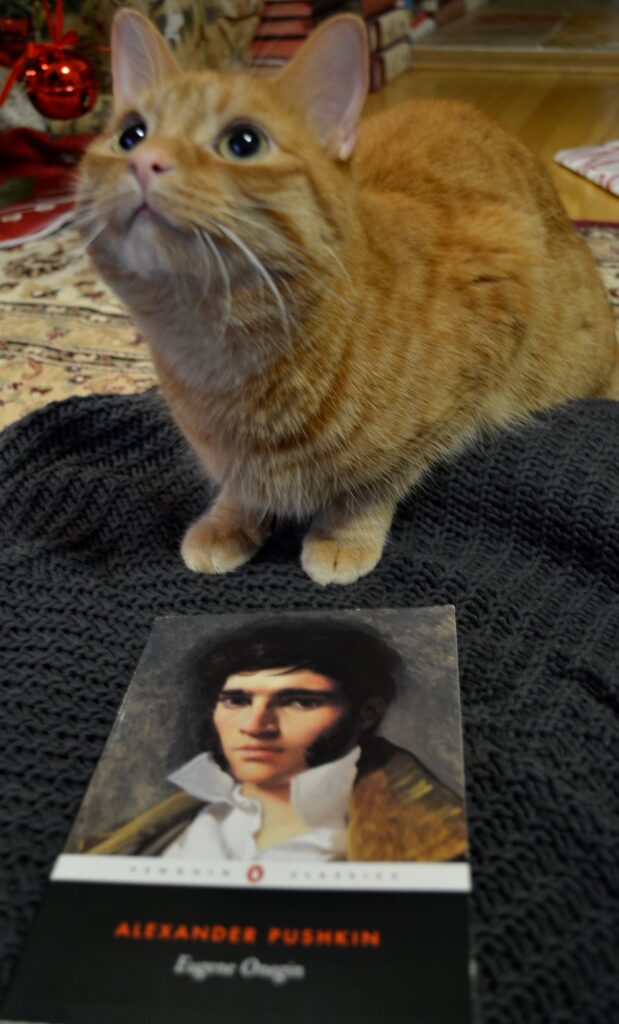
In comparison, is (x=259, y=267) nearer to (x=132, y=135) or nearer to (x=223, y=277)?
(x=223, y=277)

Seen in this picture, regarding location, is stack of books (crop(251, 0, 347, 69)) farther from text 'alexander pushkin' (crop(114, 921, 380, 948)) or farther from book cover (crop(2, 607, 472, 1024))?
text 'alexander pushkin' (crop(114, 921, 380, 948))

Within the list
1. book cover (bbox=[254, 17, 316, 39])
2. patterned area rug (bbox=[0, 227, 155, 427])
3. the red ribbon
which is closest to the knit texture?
patterned area rug (bbox=[0, 227, 155, 427])

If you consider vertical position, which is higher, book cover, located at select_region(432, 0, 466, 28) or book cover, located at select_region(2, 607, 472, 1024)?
book cover, located at select_region(2, 607, 472, 1024)

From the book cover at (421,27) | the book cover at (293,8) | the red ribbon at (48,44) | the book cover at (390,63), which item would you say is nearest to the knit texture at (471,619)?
the red ribbon at (48,44)

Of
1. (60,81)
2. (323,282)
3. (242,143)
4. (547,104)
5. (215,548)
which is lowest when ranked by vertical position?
(547,104)

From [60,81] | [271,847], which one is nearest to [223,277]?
[271,847]

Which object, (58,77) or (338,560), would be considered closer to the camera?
(338,560)

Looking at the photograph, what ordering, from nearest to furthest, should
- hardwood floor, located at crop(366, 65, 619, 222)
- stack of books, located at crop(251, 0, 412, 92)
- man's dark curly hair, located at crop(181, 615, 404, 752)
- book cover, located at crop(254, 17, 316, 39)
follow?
1. man's dark curly hair, located at crop(181, 615, 404, 752)
2. hardwood floor, located at crop(366, 65, 619, 222)
3. book cover, located at crop(254, 17, 316, 39)
4. stack of books, located at crop(251, 0, 412, 92)

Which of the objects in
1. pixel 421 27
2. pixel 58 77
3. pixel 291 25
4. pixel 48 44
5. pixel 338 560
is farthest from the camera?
pixel 421 27
